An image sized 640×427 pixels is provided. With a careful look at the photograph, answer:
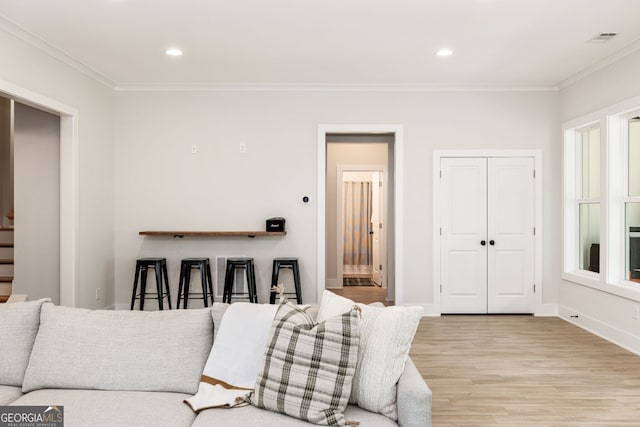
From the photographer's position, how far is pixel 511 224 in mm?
5555

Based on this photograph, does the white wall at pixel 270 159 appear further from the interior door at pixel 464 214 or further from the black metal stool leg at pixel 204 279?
the black metal stool leg at pixel 204 279

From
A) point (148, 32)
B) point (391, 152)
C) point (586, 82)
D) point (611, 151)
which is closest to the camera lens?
point (148, 32)

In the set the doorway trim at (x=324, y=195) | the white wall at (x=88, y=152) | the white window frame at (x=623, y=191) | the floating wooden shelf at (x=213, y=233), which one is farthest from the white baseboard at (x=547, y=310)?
the white wall at (x=88, y=152)

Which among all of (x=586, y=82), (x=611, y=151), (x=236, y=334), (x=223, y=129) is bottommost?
(x=236, y=334)

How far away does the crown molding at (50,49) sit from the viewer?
368cm

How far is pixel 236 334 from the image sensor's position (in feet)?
6.89

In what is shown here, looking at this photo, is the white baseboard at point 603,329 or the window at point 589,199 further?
the window at point 589,199

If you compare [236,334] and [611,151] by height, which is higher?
[611,151]

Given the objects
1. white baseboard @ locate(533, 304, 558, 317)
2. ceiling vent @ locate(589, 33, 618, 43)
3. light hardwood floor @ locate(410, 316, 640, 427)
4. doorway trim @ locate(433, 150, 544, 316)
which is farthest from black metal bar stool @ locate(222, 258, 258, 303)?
ceiling vent @ locate(589, 33, 618, 43)

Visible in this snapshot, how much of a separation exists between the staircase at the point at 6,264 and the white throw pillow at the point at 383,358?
14.8ft

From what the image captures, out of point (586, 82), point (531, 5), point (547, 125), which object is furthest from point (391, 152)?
point (531, 5)

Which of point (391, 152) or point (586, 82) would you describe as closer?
point (586, 82)

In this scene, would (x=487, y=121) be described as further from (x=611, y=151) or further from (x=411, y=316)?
(x=411, y=316)

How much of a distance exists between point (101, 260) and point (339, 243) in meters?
3.81
